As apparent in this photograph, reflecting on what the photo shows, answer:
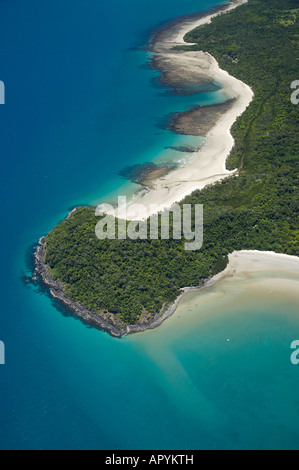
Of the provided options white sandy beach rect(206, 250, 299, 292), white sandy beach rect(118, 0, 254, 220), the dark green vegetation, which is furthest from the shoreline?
white sandy beach rect(118, 0, 254, 220)

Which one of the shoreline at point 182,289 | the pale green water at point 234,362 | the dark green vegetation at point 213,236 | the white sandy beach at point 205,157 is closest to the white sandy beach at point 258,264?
the shoreline at point 182,289

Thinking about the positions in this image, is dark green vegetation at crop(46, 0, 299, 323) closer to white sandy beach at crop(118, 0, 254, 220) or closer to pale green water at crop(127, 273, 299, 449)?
white sandy beach at crop(118, 0, 254, 220)

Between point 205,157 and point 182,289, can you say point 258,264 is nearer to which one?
point 182,289

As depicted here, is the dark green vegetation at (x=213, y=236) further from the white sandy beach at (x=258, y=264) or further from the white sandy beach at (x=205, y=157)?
the white sandy beach at (x=205, y=157)

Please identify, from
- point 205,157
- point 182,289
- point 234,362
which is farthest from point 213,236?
point 205,157

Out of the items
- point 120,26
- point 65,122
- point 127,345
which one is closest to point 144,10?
point 120,26

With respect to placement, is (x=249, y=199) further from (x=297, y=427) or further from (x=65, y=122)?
(x=65, y=122)
